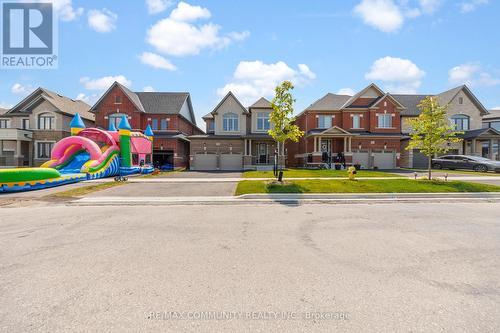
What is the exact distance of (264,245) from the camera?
5039 millimetres

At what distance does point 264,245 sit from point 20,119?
139 feet

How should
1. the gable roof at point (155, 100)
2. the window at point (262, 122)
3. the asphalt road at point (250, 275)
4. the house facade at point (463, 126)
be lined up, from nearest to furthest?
the asphalt road at point (250, 275)
the house facade at point (463, 126)
the gable roof at point (155, 100)
the window at point (262, 122)

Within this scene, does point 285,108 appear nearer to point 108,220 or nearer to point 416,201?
point 416,201

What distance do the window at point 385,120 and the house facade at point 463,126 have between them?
2874 mm

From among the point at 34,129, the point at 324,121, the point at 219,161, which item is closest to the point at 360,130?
the point at 324,121

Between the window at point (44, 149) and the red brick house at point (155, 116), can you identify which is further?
the window at point (44, 149)

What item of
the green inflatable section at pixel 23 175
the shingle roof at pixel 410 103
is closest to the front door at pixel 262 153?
the shingle roof at pixel 410 103

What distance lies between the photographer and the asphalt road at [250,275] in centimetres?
271

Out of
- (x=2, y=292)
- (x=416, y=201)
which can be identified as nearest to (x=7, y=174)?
(x=2, y=292)

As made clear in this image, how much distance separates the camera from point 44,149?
31047 mm

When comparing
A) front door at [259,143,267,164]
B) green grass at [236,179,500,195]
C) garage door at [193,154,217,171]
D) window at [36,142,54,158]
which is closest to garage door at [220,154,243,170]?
garage door at [193,154,217,171]

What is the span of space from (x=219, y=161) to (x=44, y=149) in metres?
24.1

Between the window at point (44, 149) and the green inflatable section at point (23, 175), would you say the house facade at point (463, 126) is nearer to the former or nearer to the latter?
the green inflatable section at point (23, 175)

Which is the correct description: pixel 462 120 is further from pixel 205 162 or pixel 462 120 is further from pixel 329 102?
pixel 205 162
